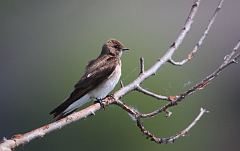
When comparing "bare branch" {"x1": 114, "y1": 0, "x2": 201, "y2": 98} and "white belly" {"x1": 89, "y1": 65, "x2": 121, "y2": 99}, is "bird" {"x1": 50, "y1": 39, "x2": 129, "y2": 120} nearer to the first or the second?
"white belly" {"x1": 89, "y1": 65, "x2": 121, "y2": 99}

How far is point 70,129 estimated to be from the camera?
20578 mm

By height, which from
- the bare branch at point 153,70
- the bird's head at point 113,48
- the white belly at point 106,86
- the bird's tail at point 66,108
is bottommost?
the bare branch at point 153,70

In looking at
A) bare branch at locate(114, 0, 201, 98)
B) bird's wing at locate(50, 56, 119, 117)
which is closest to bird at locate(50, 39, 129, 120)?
bird's wing at locate(50, 56, 119, 117)

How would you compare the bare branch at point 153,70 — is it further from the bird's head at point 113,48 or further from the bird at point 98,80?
the bird's head at point 113,48

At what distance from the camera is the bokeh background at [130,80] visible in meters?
19.3

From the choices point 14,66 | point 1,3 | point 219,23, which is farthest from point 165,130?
point 1,3

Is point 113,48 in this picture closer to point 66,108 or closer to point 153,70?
point 66,108

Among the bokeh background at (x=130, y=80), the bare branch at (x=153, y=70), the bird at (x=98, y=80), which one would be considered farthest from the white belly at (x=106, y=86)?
the bokeh background at (x=130, y=80)

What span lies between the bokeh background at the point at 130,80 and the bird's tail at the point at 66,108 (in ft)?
33.9

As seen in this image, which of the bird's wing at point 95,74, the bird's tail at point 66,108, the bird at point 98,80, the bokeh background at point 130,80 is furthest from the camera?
the bokeh background at point 130,80

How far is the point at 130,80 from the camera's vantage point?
18266mm

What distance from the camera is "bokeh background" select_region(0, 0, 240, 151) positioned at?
19297 millimetres

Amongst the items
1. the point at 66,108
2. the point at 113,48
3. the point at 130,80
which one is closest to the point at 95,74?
the point at 113,48

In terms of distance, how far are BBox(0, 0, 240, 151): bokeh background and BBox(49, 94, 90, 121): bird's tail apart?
10343mm
